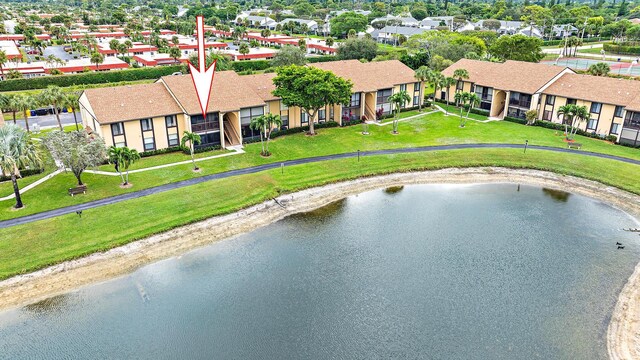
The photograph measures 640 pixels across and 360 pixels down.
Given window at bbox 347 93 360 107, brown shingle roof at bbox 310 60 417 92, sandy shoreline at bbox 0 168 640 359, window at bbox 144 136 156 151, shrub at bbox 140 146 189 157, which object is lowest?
sandy shoreline at bbox 0 168 640 359

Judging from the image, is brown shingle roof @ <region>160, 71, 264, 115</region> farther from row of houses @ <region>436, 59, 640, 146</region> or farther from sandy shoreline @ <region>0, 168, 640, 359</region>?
row of houses @ <region>436, 59, 640, 146</region>

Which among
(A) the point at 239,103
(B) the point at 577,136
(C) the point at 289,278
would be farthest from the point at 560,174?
(A) the point at 239,103

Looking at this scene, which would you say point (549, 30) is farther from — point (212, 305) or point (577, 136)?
point (212, 305)

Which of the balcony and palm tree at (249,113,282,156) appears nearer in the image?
palm tree at (249,113,282,156)

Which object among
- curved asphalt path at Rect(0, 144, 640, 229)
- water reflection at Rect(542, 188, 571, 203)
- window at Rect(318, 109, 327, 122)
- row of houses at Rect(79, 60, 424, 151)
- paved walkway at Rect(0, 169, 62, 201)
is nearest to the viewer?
curved asphalt path at Rect(0, 144, 640, 229)

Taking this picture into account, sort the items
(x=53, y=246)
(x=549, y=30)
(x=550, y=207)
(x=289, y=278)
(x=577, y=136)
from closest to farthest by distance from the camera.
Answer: (x=289, y=278) → (x=53, y=246) → (x=550, y=207) → (x=577, y=136) → (x=549, y=30)

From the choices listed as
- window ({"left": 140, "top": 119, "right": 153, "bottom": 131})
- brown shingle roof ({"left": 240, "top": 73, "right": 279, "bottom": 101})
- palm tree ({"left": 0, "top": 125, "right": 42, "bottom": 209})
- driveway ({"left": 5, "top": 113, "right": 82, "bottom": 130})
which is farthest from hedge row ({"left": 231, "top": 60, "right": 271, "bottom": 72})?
palm tree ({"left": 0, "top": 125, "right": 42, "bottom": 209})
